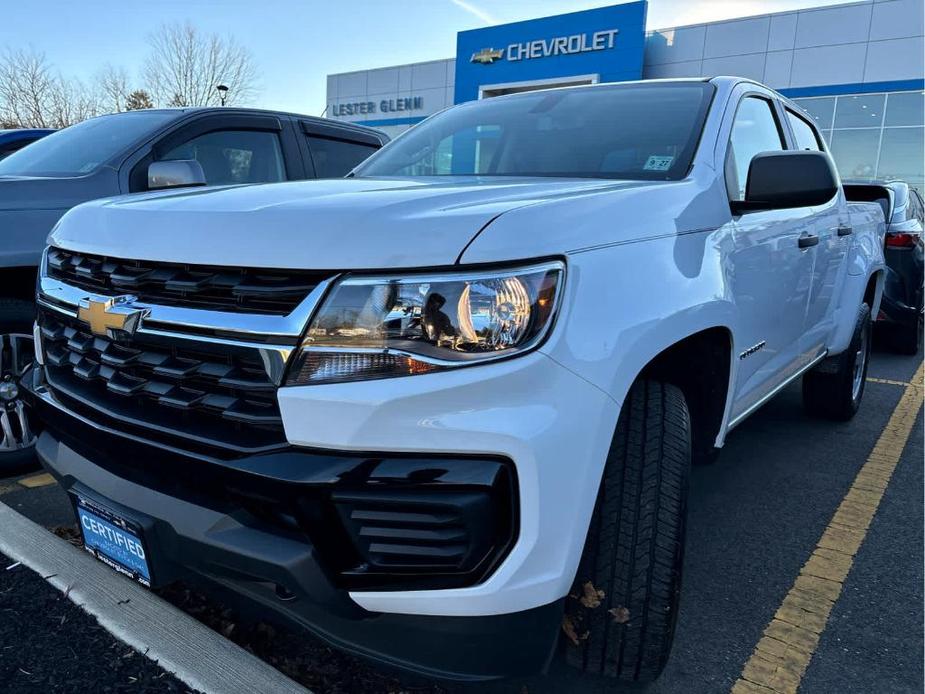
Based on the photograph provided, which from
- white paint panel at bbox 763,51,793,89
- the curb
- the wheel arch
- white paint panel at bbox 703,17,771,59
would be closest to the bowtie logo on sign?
white paint panel at bbox 703,17,771,59

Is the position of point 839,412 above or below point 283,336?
below

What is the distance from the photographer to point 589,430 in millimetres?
1416

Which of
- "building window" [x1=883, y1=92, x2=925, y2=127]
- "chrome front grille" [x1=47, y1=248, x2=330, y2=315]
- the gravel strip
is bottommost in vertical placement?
the gravel strip

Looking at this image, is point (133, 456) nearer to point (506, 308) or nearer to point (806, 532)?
point (506, 308)

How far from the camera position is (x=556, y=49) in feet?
81.7

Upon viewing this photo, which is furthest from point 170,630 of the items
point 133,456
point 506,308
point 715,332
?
point 715,332

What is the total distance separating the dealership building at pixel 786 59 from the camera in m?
19.4

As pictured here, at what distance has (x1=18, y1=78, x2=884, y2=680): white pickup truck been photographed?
1.34 meters

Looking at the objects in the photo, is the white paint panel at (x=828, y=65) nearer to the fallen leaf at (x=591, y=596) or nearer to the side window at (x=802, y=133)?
the side window at (x=802, y=133)

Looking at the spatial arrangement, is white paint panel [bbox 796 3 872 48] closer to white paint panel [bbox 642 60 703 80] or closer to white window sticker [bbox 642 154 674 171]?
white paint panel [bbox 642 60 703 80]

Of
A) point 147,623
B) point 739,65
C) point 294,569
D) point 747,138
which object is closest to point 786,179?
point 747,138

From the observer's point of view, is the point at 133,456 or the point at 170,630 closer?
the point at 133,456

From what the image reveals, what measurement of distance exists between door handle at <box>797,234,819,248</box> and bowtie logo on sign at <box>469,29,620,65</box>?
2276 centimetres

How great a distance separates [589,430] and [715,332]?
923mm
